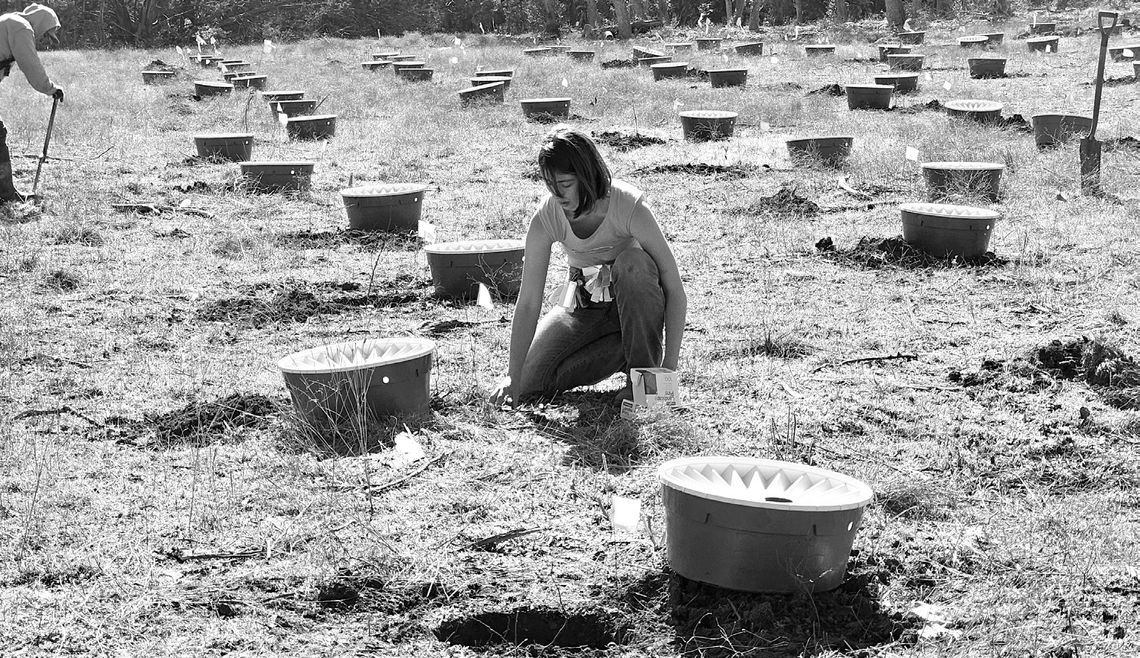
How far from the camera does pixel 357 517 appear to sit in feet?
10.8

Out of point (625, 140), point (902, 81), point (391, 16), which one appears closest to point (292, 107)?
point (625, 140)

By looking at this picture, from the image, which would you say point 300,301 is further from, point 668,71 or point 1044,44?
point 1044,44

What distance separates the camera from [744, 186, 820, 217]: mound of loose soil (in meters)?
7.55

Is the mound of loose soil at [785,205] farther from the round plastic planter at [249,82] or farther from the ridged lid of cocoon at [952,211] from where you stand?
the round plastic planter at [249,82]

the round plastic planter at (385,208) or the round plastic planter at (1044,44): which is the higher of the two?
the round plastic planter at (1044,44)

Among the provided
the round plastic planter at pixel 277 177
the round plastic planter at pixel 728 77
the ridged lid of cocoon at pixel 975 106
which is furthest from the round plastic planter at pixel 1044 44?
the round plastic planter at pixel 277 177

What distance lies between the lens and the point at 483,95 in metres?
14.7

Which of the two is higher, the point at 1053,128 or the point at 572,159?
the point at 572,159

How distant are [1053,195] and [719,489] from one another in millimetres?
5730

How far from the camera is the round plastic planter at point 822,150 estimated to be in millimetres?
9188

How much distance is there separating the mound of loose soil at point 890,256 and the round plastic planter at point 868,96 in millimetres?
6692

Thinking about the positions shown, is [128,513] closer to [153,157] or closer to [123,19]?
[153,157]

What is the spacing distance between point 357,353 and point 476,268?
166cm

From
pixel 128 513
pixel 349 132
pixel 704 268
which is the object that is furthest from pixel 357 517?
pixel 349 132
